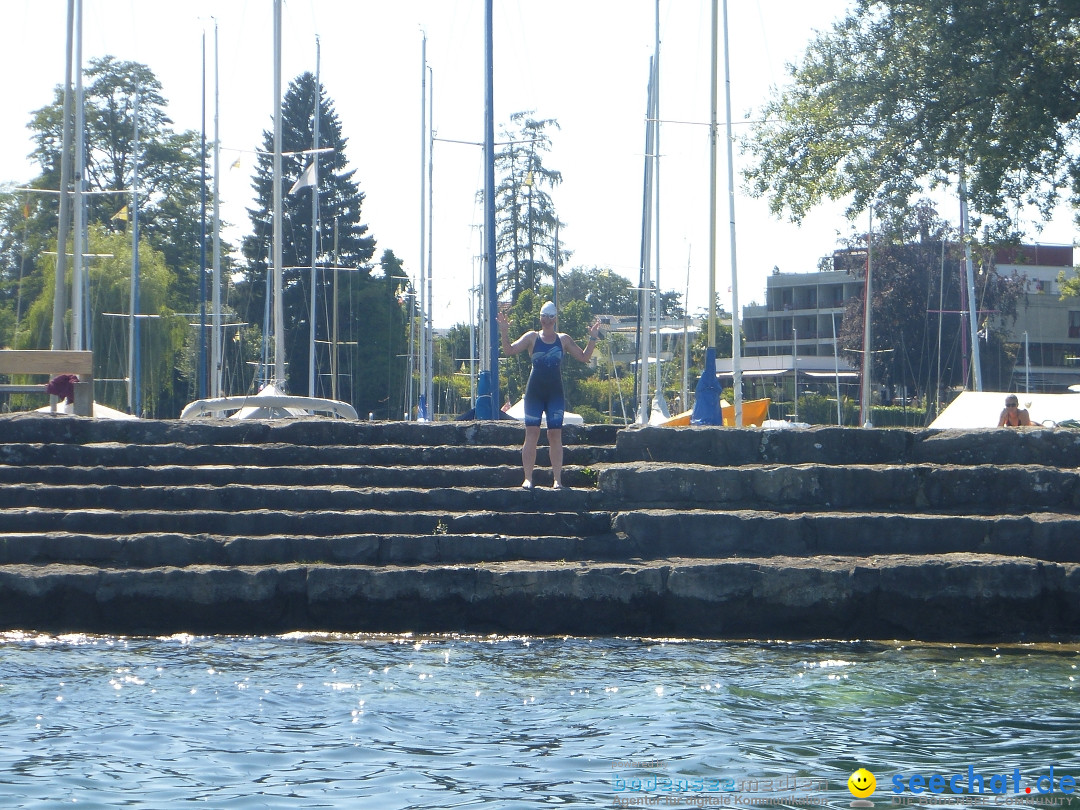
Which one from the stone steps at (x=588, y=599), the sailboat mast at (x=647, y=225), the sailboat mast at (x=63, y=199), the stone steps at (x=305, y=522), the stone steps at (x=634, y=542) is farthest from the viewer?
the sailboat mast at (x=647, y=225)

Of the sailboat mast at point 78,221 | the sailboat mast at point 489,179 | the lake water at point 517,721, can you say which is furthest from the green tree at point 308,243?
the lake water at point 517,721

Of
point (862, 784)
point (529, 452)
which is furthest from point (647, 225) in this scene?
point (862, 784)

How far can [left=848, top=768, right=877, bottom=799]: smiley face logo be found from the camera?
4844mm

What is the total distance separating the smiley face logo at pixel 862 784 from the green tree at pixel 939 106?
32.1 feet

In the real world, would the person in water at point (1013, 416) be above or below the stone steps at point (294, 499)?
above

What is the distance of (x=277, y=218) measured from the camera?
17875 millimetres

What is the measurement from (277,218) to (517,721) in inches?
528

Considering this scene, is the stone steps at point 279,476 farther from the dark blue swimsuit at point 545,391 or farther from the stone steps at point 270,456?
the dark blue swimsuit at point 545,391

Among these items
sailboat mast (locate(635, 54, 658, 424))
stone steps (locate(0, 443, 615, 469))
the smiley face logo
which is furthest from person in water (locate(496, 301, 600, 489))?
sailboat mast (locate(635, 54, 658, 424))

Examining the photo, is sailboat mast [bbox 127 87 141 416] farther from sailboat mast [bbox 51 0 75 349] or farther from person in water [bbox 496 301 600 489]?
person in water [bbox 496 301 600 489]

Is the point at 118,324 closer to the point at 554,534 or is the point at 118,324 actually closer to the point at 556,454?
the point at 556,454

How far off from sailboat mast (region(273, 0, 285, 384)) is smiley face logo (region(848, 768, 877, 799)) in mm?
12713

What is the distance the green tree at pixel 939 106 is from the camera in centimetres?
1258

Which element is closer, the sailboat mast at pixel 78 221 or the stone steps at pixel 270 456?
the stone steps at pixel 270 456
